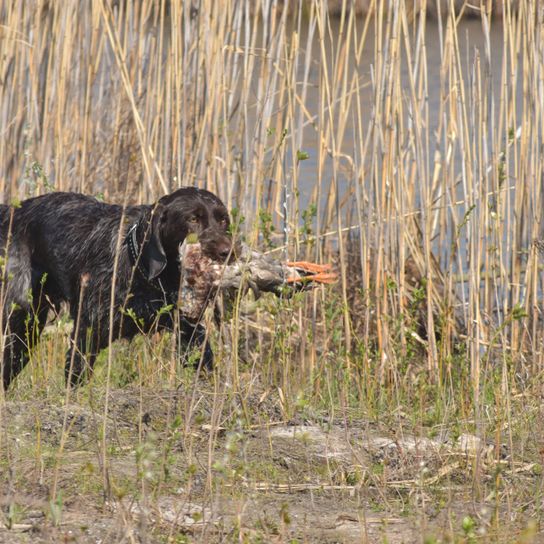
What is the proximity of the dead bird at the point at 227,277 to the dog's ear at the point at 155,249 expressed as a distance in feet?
0.31

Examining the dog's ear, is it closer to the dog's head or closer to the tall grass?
the dog's head

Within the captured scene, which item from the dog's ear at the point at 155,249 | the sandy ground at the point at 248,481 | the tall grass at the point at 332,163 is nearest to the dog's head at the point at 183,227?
the dog's ear at the point at 155,249

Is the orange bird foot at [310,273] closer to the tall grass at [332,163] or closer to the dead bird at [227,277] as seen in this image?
the dead bird at [227,277]

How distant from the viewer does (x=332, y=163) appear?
17.1ft

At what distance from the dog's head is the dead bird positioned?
71mm

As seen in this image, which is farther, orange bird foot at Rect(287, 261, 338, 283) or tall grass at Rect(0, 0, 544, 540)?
tall grass at Rect(0, 0, 544, 540)

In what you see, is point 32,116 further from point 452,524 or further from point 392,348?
point 452,524

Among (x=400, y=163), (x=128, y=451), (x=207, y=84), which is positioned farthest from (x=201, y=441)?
(x=207, y=84)

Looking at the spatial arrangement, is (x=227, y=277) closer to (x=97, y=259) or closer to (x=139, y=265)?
(x=139, y=265)

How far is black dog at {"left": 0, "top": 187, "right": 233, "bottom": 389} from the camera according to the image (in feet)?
14.3

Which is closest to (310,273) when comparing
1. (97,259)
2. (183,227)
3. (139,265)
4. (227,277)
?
(227,277)

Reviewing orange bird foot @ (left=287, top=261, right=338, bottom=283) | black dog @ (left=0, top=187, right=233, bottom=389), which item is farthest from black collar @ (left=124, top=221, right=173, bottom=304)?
orange bird foot @ (left=287, top=261, right=338, bottom=283)

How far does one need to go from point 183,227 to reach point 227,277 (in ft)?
1.14

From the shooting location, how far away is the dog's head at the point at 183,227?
14.1ft
